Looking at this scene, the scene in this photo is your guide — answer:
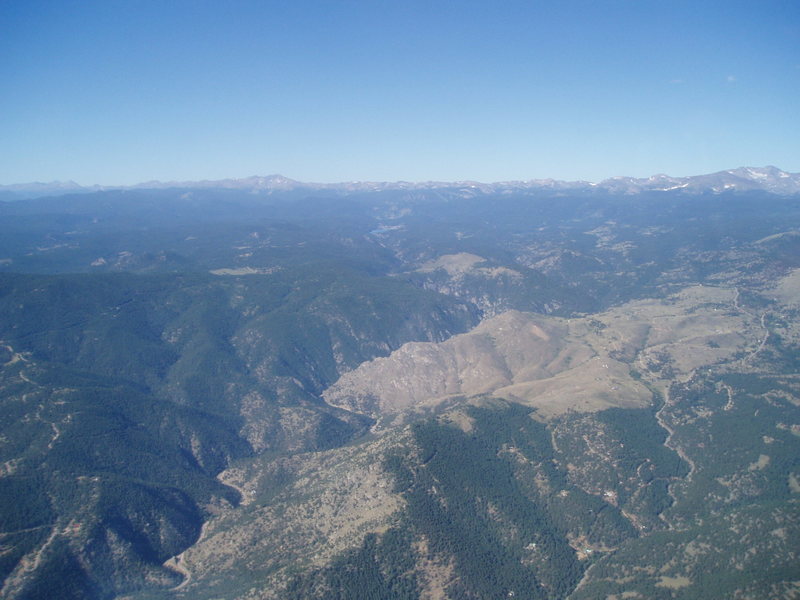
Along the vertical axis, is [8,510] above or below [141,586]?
above

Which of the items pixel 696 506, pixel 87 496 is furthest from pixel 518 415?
pixel 87 496

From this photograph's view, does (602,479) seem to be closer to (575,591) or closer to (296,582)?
(575,591)

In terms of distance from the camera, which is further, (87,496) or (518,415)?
(518,415)

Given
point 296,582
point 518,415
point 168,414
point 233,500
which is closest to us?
point 296,582

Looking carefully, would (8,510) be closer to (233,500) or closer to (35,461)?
(35,461)

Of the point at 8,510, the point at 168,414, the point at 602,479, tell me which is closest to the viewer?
the point at 8,510

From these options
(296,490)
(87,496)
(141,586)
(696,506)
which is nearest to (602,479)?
(696,506)

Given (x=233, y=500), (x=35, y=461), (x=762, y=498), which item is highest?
(x=35, y=461)

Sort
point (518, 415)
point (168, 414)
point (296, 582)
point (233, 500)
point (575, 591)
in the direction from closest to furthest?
point (296, 582), point (575, 591), point (233, 500), point (518, 415), point (168, 414)

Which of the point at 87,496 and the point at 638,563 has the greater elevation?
the point at 87,496
